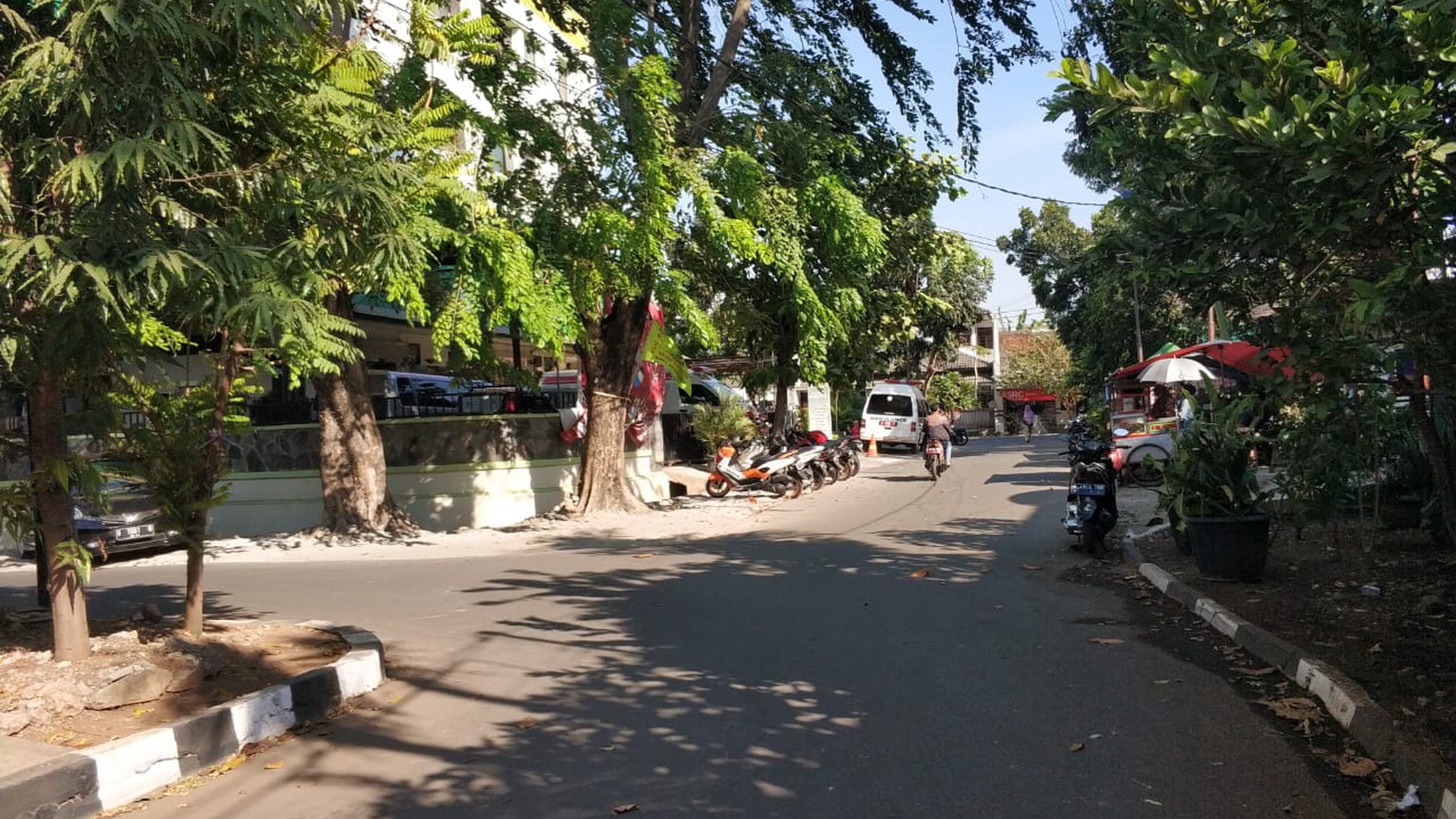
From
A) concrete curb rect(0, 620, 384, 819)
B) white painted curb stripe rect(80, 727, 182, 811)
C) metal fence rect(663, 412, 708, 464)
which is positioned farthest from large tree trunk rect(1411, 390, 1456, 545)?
metal fence rect(663, 412, 708, 464)

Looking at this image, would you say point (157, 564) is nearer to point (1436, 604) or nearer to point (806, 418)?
point (1436, 604)

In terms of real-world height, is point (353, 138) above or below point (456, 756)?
above

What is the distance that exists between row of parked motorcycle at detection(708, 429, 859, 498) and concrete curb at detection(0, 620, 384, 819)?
12.7m

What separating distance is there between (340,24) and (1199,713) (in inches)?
493

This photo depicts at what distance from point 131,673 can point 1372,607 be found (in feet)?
26.7

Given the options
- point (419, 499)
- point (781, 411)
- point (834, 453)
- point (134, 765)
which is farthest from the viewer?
point (781, 411)

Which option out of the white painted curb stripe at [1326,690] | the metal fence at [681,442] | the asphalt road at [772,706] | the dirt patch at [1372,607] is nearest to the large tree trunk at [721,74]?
the asphalt road at [772,706]

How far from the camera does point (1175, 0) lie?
17.6 feet

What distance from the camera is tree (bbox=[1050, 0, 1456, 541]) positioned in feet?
13.6

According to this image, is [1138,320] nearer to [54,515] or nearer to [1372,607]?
[1372,607]

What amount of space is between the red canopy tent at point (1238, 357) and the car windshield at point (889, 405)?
968 cm

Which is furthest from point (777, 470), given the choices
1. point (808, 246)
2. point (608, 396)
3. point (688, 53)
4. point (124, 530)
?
point (124, 530)

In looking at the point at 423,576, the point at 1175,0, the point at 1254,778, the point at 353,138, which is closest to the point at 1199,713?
the point at 1254,778

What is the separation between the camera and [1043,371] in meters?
62.3
